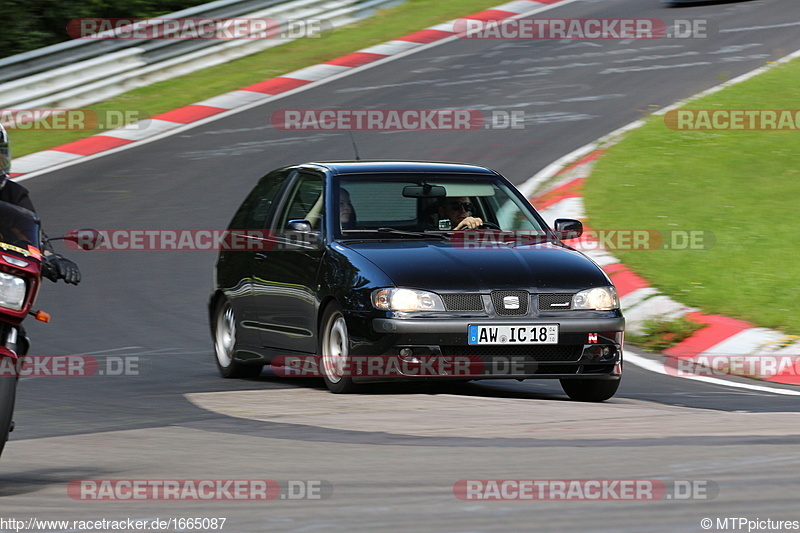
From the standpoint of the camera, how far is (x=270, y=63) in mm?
24406

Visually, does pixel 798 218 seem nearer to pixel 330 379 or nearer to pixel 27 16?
pixel 330 379

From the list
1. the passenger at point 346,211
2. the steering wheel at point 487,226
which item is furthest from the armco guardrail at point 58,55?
the steering wheel at point 487,226

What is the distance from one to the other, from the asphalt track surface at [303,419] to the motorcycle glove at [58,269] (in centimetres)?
86

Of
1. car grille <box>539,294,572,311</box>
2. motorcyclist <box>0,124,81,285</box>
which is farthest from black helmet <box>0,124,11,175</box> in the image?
car grille <box>539,294,572,311</box>

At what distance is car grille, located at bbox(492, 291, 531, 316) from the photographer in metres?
8.68

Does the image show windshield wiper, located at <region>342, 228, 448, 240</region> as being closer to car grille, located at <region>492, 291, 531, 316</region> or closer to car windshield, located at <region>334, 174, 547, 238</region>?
car windshield, located at <region>334, 174, 547, 238</region>

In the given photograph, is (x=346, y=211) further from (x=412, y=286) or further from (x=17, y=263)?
(x=17, y=263)

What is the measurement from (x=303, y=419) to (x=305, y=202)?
2548mm

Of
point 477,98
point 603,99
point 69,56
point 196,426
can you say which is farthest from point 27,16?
point 196,426

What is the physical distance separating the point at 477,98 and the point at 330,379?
12.6 meters

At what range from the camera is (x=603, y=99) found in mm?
20938

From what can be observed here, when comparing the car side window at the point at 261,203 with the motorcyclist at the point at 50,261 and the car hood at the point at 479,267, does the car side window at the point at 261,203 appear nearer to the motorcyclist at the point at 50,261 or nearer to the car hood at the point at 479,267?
the car hood at the point at 479,267

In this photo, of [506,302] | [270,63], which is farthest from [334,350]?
[270,63]

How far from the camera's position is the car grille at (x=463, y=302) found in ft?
28.4
